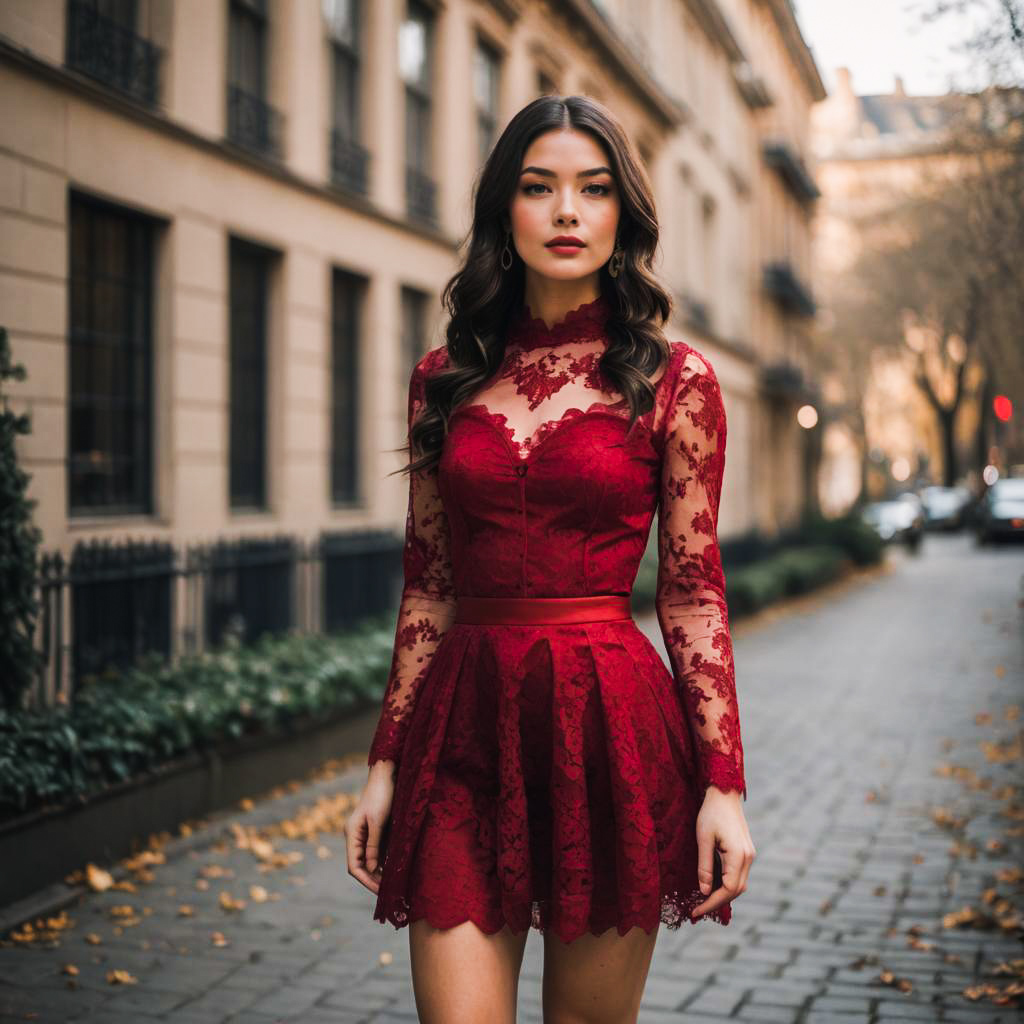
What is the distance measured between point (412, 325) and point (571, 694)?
43.8 feet

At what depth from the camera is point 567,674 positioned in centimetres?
264

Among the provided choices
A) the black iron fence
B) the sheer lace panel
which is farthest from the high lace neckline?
the black iron fence

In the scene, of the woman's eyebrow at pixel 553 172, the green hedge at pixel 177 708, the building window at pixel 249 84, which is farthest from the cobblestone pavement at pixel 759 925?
the building window at pixel 249 84

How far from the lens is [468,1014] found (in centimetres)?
253

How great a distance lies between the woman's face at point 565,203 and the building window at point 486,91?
48.8 ft

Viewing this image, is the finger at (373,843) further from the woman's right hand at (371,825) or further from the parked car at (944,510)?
the parked car at (944,510)

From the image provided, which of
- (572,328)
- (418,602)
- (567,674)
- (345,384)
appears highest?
(345,384)

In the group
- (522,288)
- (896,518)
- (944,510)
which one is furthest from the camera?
(944,510)

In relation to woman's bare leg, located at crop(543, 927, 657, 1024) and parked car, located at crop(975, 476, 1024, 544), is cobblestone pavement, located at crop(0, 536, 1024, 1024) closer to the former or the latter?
woman's bare leg, located at crop(543, 927, 657, 1024)

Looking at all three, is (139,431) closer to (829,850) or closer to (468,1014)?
(829,850)

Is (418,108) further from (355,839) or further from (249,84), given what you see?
(355,839)

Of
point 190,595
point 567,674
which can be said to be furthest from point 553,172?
point 190,595

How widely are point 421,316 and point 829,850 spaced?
966 centimetres

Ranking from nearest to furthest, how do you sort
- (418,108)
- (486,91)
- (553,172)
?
(553,172) < (418,108) < (486,91)
